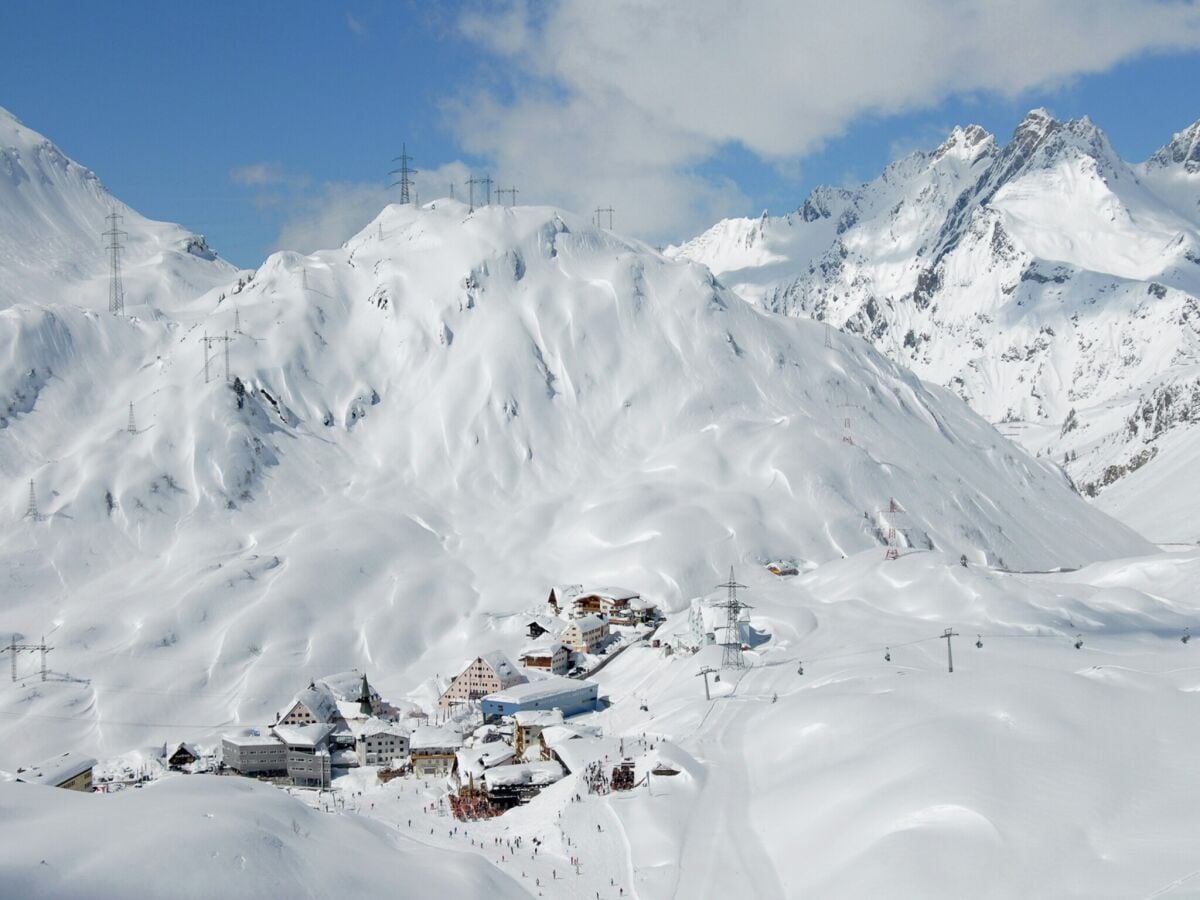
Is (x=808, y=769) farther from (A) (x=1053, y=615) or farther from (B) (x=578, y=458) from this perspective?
(B) (x=578, y=458)

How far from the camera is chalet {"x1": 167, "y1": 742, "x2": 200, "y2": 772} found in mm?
87125

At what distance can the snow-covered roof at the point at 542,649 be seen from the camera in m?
112

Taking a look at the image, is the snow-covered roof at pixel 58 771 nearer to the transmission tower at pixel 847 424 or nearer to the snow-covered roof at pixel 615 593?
the snow-covered roof at pixel 615 593

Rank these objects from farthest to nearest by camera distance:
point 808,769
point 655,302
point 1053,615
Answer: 1. point 655,302
2. point 1053,615
3. point 808,769

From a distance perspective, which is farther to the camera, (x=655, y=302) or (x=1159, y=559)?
(x=655, y=302)

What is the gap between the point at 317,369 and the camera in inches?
6314

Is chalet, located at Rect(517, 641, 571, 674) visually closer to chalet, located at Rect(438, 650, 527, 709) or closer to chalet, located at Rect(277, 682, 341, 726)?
chalet, located at Rect(438, 650, 527, 709)

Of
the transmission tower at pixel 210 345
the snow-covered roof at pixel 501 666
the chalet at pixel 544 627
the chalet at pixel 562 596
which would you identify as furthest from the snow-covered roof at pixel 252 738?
the transmission tower at pixel 210 345

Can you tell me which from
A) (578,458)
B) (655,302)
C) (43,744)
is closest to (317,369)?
(578,458)

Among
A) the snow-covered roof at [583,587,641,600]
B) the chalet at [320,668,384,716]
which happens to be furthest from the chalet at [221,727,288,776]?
the snow-covered roof at [583,587,641,600]

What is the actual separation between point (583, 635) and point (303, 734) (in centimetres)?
3406

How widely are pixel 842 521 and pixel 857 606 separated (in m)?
29.6

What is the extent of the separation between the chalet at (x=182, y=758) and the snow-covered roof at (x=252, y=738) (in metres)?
2.54

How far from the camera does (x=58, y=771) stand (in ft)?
261
